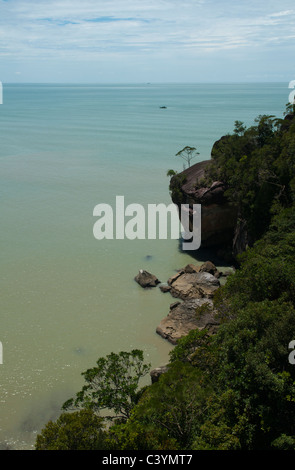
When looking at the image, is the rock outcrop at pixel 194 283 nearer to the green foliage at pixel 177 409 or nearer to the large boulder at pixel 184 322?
the large boulder at pixel 184 322

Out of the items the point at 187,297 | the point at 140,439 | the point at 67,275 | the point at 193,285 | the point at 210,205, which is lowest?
the point at 140,439

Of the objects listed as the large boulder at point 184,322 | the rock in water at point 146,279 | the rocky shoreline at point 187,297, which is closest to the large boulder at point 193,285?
the rocky shoreline at point 187,297

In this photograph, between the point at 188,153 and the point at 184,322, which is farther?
the point at 188,153

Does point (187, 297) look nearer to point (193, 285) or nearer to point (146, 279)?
point (193, 285)

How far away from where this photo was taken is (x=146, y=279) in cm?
2472

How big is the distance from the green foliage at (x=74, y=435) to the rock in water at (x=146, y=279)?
46.6 ft

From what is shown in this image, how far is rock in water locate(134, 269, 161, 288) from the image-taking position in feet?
80.6

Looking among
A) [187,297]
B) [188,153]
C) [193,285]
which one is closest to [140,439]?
[187,297]

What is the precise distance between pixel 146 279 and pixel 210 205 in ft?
21.6

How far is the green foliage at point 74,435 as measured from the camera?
9.74 m

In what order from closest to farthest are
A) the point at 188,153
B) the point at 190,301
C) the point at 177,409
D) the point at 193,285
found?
the point at 177,409, the point at 190,301, the point at 193,285, the point at 188,153

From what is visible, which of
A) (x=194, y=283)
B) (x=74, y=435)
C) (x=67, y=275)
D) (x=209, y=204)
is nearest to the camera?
(x=74, y=435)

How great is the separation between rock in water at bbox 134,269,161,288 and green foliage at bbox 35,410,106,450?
14192mm

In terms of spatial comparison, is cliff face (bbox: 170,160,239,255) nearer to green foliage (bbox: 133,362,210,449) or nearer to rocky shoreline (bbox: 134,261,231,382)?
rocky shoreline (bbox: 134,261,231,382)
